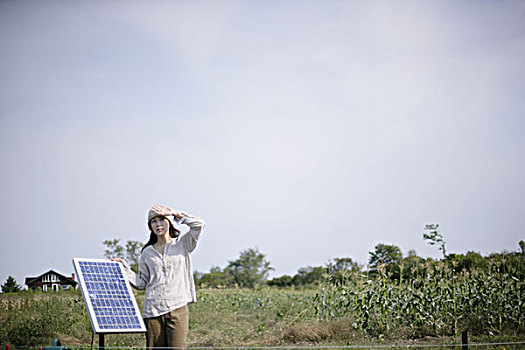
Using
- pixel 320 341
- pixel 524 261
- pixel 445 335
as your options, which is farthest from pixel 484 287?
pixel 320 341

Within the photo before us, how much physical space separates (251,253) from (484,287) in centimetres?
2064

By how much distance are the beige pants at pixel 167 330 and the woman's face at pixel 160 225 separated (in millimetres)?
663

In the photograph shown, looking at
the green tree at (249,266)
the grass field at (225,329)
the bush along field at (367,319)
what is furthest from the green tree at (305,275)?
the bush along field at (367,319)

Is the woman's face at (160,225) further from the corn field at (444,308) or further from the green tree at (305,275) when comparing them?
the green tree at (305,275)

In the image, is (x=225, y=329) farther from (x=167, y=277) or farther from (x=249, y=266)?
(x=249, y=266)

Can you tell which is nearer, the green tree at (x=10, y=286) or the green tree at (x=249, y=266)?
the green tree at (x=10, y=286)

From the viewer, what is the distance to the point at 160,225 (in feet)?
14.3

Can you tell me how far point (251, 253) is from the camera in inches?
1156

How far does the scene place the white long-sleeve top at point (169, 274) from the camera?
4.23 meters

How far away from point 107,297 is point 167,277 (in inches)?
20.5

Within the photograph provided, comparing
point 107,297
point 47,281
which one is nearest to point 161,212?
point 107,297

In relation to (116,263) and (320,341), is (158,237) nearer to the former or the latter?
(116,263)

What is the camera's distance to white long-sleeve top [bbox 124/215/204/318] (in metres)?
4.23

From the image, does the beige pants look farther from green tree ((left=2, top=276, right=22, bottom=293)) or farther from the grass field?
green tree ((left=2, top=276, right=22, bottom=293))
